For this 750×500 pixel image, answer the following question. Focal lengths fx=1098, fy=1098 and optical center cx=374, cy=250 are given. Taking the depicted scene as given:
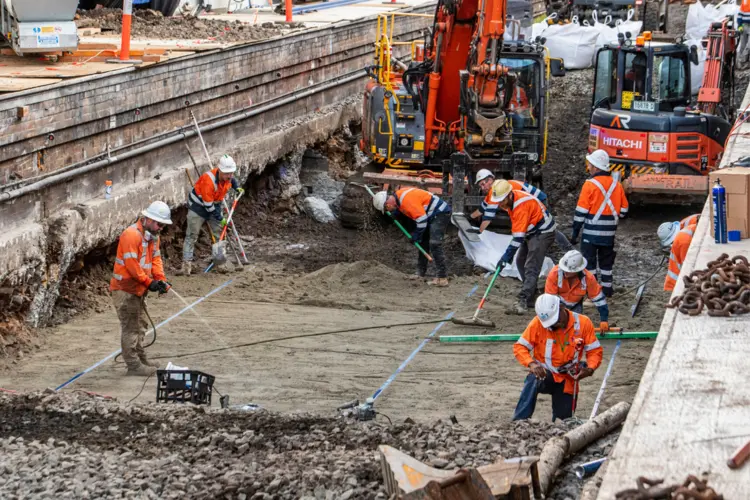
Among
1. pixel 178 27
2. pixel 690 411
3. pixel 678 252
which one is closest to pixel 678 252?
pixel 678 252

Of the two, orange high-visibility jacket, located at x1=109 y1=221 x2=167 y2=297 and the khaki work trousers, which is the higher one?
orange high-visibility jacket, located at x1=109 y1=221 x2=167 y2=297

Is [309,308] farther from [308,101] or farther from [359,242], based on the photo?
[308,101]

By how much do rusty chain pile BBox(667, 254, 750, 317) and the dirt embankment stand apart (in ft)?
43.9

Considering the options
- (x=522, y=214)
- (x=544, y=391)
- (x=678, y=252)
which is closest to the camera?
(x=544, y=391)

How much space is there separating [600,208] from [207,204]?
5.18 m

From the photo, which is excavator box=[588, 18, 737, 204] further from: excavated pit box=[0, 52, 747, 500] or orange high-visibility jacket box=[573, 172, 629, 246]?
orange high-visibility jacket box=[573, 172, 629, 246]

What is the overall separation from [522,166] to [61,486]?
9.57 m

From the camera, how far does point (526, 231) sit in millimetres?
12633

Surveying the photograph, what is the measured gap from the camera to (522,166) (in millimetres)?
15273

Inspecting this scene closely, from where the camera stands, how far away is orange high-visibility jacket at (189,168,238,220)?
14.4m

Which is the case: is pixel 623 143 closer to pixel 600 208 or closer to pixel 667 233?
pixel 600 208

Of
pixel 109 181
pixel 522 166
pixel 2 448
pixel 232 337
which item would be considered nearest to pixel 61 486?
pixel 2 448

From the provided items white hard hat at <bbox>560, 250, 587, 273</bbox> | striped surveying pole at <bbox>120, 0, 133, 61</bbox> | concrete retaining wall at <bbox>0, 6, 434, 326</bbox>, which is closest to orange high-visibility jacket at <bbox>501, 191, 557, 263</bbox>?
white hard hat at <bbox>560, 250, 587, 273</bbox>

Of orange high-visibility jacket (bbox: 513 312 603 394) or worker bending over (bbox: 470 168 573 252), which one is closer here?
orange high-visibility jacket (bbox: 513 312 603 394)
